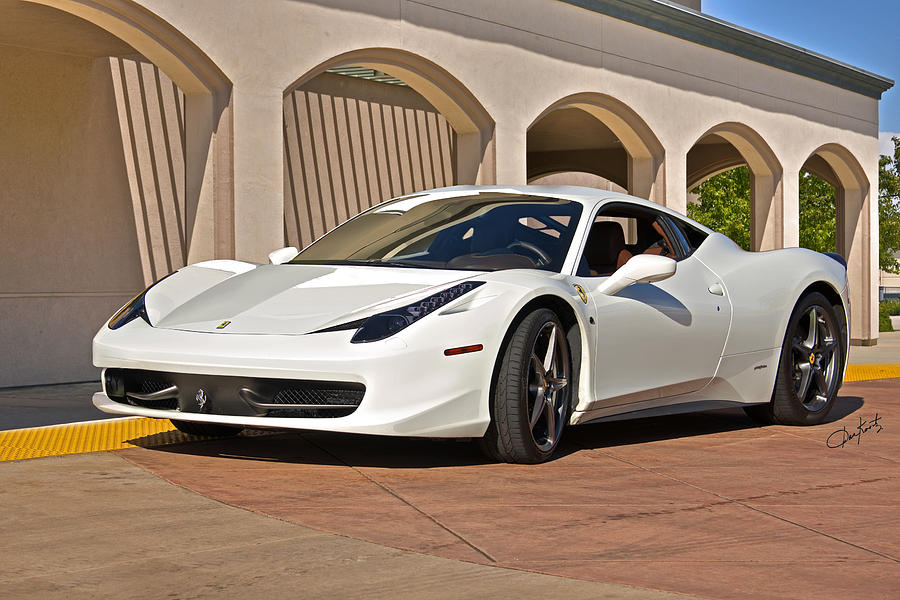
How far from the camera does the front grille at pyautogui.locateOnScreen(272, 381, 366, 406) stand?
534 cm

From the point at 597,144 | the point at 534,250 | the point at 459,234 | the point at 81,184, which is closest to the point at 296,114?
the point at 81,184

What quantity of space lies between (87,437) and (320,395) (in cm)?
190

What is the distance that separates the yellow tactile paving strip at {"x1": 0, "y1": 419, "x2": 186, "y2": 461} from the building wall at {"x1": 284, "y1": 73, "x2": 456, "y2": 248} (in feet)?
30.7

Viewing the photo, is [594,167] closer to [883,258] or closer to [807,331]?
[807,331]

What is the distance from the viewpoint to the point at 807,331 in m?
7.87

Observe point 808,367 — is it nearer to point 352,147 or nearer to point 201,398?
point 201,398

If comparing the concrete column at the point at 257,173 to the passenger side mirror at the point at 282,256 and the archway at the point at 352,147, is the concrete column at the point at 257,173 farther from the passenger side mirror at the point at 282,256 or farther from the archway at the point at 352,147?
the archway at the point at 352,147

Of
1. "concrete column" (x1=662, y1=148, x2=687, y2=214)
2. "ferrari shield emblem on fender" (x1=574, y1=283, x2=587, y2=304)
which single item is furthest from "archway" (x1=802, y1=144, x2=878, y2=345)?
"ferrari shield emblem on fender" (x1=574, y1=283, x2=587, y2=304)

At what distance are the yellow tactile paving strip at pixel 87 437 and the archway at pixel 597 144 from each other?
22.9 feet

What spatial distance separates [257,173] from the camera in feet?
32.5

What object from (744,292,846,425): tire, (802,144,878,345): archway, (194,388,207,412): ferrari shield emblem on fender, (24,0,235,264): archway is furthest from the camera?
(802,144,878,345): archway

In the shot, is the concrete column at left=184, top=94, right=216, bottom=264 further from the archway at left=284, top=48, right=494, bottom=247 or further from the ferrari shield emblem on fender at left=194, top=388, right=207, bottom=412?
the archway at left=284, top=48, right=494, bottom=247

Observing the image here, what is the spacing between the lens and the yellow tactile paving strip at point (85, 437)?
20.4 feet
